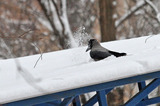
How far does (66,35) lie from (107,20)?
3.89 feet

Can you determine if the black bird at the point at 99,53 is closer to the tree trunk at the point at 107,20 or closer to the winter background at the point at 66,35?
the winter background at the point at 66,35

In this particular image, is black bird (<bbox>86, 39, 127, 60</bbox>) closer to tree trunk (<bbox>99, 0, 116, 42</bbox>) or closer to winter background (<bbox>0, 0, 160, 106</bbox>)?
winter background (<bbox>0, 0, 160, 106</bbox>)

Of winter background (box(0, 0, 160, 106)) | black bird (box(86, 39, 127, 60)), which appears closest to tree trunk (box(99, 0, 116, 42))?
winter background (box(0, 0, 160, 106))

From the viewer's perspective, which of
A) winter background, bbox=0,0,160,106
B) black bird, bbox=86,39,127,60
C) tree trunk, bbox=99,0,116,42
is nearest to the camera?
winter background, bbox=0,0,160,106

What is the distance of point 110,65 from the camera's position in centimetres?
248

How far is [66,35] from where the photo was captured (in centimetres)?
1043

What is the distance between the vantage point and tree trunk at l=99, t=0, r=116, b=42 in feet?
34.7

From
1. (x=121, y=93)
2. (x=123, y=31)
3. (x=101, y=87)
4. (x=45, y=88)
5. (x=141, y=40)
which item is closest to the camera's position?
(x=45, y=88)

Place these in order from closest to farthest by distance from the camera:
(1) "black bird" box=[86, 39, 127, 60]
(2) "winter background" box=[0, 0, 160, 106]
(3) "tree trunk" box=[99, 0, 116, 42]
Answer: (2) "winter background" box=[0, 0, 160, 106] < (1) "black bird" box=[86, 39, 127, 60] < (3) "tree trunk" box=[99, 0, 116, 42]

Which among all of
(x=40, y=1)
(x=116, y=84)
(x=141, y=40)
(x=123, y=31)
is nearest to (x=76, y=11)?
(x=123, y=31)

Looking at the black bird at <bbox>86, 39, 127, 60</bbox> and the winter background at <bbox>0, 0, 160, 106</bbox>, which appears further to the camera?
the black bird at <bbox>86, 39, 127, 60</bbox>

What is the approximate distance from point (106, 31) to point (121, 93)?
166 centimetres

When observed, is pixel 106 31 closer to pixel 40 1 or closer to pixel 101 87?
pixel 40 1

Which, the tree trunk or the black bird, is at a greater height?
the tree trunk
